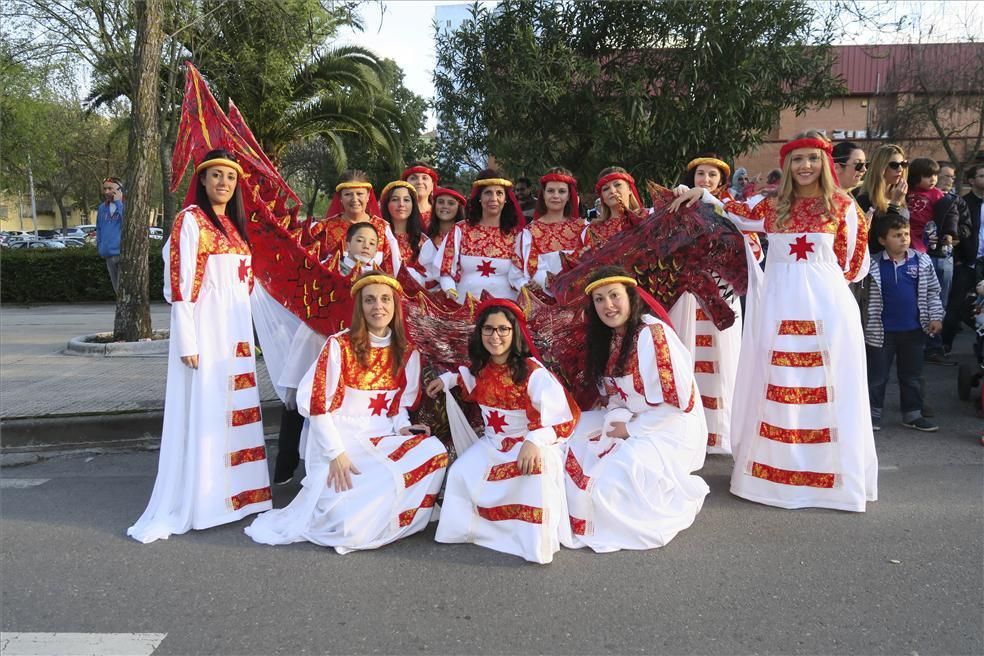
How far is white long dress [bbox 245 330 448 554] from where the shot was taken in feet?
12.0

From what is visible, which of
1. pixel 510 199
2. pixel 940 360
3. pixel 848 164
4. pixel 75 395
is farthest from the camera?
pixel 940 360

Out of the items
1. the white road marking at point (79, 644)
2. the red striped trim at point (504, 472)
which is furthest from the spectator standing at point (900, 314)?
the white road marking at point (79, 644)

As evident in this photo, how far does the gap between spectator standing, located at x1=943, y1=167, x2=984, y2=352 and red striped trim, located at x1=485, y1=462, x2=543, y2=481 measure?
527 centimetres

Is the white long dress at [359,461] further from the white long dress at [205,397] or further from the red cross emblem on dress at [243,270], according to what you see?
the red cross emblem on dress at [243,270]

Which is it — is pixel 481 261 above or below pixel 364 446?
above

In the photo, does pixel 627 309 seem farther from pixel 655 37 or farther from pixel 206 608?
pixel 655 37

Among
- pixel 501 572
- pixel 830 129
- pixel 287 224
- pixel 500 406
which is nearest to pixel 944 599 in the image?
pixel 501 572

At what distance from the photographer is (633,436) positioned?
3.82 meters

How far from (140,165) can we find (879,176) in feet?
25.3

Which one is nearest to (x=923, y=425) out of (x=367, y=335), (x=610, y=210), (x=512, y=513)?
(x=610, y=210)

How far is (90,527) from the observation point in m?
4.02

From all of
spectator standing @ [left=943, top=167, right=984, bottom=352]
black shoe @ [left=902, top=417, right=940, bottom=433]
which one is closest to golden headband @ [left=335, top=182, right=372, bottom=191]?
black shoe @ [left=902, top=417, right=940, bottom=433]

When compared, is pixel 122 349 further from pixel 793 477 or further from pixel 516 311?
pixel 793 477

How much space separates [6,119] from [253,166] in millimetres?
19592
